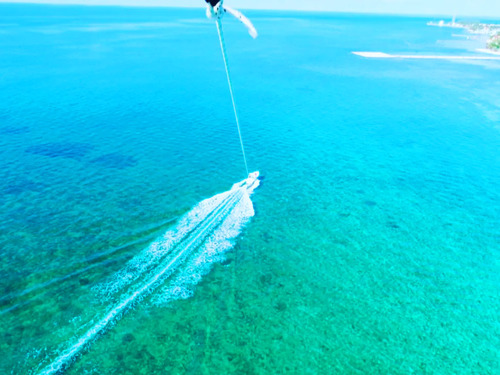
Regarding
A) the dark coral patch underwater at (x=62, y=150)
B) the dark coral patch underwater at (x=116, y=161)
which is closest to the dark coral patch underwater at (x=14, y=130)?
the dark coral patch underwater at (x=62, y=150)

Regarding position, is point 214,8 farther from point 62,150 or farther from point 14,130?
point 14,130

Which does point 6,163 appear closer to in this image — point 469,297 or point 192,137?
point 192,137

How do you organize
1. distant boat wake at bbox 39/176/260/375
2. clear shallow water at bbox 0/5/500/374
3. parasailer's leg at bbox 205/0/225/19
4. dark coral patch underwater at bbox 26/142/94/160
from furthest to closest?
dark coral patch underwater at bbox 26/142/94/160 → distant boat wake at bbox 39/176/260/375 → clear shallow water at bbox 0/5/500/374 → parasailer's leg at bbox 205/0/225/19

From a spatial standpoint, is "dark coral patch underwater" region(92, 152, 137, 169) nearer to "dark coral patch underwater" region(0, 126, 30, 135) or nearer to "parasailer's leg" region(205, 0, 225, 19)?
"dark coral patch underwater" region(0, 126, 30, 135)

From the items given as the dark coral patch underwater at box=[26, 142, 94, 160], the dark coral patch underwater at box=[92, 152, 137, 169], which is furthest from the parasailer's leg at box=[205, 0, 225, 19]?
the dark coral patch underwater at box=[26, 142, 94, 160]

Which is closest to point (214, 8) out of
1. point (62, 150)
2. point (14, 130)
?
point (62, 150)

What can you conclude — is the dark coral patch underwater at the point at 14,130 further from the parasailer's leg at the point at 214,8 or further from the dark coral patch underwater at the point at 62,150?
the parasailer's leg at the point at 214,8
